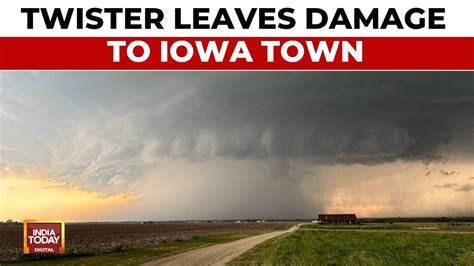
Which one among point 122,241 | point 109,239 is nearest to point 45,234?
point 122,241

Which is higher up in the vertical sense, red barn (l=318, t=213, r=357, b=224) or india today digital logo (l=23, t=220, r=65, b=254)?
india today digital logo (l=23, t=220, r=65, b=254)

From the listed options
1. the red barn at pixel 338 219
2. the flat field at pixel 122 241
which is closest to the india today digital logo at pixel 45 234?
the flat field at pixel 122 241

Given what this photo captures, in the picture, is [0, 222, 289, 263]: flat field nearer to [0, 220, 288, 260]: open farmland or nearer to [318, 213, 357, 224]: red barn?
[0, 220, 288, 260]: open farmland

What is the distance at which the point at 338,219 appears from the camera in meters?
148

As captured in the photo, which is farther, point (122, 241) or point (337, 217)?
point (337, 217)

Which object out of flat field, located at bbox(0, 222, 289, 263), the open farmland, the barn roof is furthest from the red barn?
flat field, located at bbox(0, 222, 289, 263)

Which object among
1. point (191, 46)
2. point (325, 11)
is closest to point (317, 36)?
point (325, 11)

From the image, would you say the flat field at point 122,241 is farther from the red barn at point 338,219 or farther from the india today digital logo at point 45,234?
the red barn at point 338,219

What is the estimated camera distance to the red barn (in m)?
146

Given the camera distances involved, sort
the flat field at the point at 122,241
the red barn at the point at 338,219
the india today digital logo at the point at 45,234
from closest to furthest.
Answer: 1. the india today digital logo at the point at 45,234
2. the flat field at the point at 122,241
3. the red barn at the point at 338,219

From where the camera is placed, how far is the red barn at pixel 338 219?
146 metres

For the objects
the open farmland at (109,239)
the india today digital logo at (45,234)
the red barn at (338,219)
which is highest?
the india today digital logo at (45,234)

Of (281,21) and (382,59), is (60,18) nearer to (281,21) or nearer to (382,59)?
(281,21)

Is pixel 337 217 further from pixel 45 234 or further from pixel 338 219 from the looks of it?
pixel 45 234
